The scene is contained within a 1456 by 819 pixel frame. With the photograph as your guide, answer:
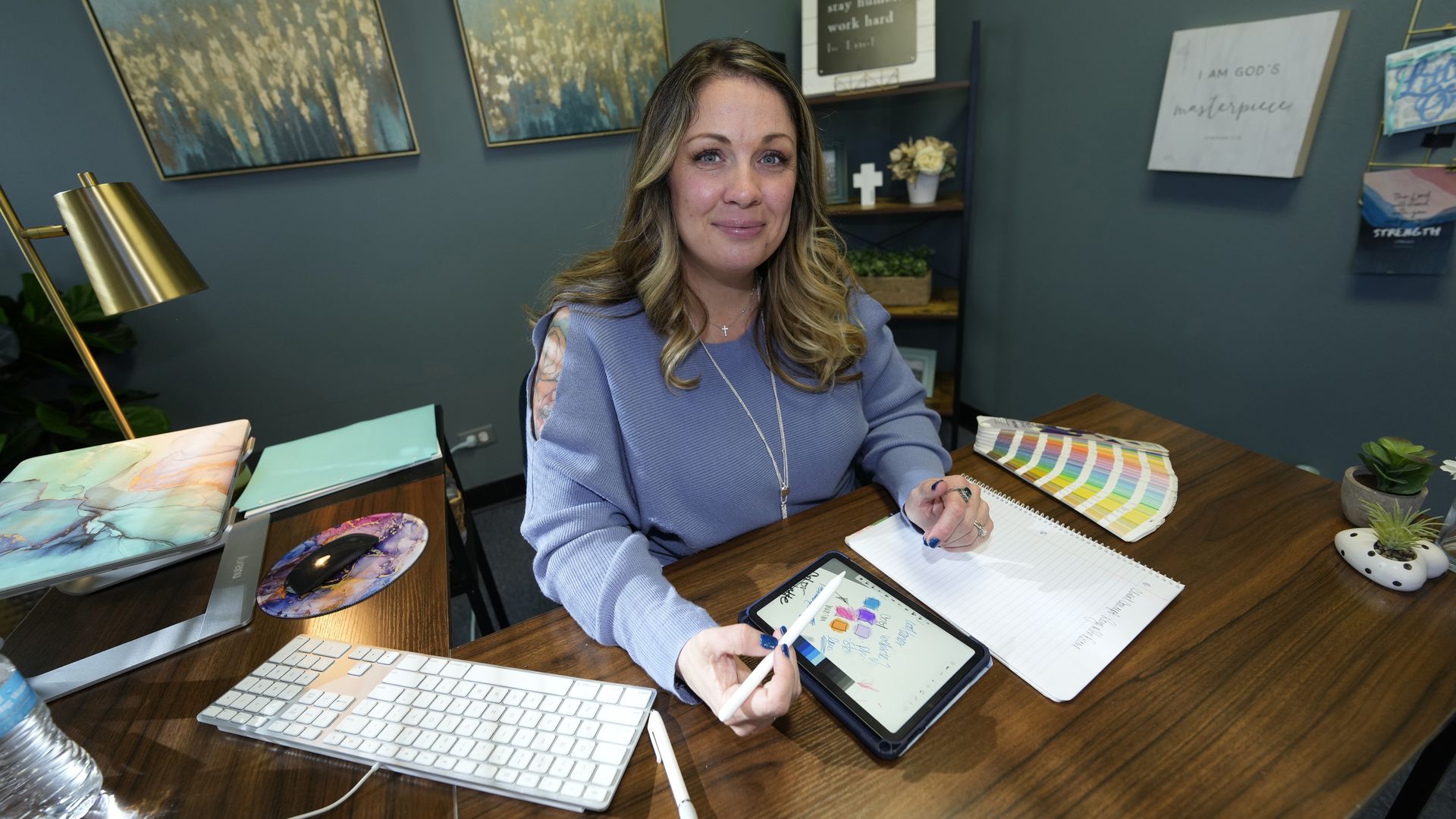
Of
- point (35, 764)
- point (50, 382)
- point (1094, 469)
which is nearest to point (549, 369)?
point (35, 764)

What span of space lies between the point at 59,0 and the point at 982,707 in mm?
2814

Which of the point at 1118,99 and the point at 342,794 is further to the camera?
the point at 1118,99

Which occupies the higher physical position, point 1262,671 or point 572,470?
point 572,470

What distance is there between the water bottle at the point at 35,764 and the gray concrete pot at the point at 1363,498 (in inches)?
62.9

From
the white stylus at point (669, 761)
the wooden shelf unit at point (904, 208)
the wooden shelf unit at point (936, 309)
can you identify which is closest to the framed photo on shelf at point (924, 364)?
the wooden shelf unit at point (936, 309)

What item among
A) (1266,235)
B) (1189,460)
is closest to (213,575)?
(1189,460)

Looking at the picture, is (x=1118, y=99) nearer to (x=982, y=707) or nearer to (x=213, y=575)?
(x=982, y=707)

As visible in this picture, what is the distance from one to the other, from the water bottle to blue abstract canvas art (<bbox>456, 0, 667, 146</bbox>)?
2101 mm

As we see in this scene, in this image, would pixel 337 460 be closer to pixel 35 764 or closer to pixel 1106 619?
pixel 35 764

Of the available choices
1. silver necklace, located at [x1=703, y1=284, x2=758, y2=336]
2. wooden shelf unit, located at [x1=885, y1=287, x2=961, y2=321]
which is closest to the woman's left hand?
silver necklace, located at [x1=703, y1=284, x2=758, y2=336]

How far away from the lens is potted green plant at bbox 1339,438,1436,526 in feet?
2.69

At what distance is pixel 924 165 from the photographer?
2.28 meters

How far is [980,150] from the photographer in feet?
8.29

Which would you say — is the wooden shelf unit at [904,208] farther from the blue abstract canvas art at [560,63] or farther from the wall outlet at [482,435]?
the wall outlet at [482,435]
